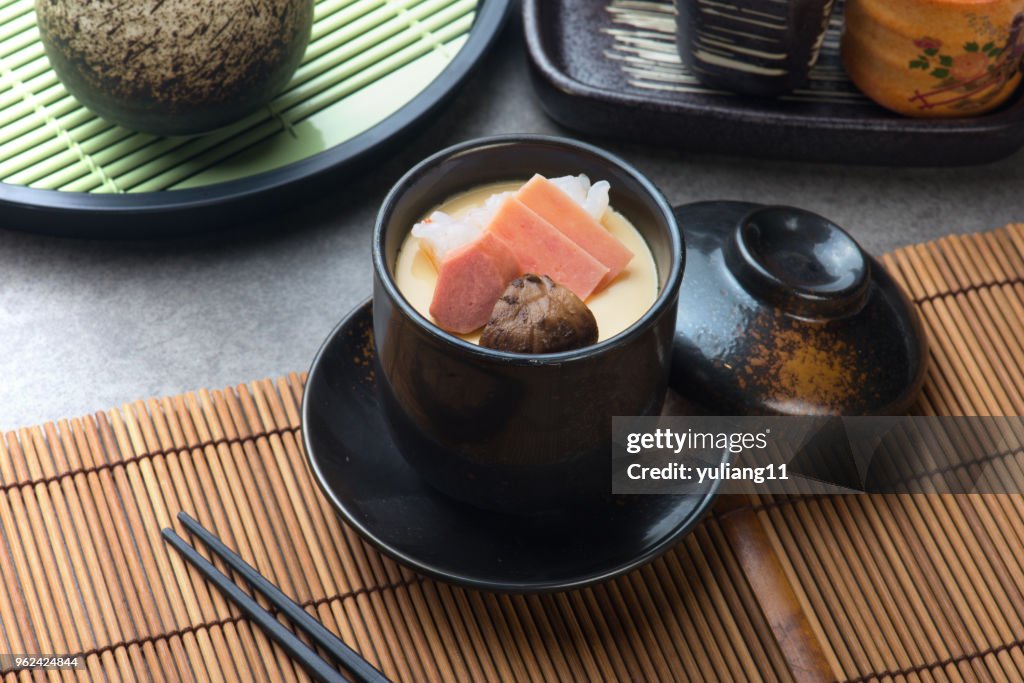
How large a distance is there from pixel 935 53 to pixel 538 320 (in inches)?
25.6

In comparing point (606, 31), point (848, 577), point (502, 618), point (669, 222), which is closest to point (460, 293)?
point (669, 222)

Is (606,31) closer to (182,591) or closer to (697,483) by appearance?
(697,483)

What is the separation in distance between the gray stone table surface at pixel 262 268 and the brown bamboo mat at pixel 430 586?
0.35 ft

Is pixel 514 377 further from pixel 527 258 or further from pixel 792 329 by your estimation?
pixel 792 329

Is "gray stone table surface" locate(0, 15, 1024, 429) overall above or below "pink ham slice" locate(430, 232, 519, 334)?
below

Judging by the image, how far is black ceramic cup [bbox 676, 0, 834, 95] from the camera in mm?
1117

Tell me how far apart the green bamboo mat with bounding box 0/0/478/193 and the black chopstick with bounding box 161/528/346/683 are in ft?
1.39

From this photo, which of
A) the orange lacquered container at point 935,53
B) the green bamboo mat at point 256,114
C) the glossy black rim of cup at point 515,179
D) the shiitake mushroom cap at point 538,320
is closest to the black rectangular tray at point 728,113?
the orange lacquered container at point 935,53

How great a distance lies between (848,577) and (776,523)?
7cm

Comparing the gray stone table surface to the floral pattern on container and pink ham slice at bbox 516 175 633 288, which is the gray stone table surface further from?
pink ham slice at bbox 516 175 633 288

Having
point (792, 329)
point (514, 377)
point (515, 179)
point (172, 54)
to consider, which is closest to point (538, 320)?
point (514, 377)

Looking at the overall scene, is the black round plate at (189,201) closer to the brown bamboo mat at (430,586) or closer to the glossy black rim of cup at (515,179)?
the brown bamboo mat at (430,586)

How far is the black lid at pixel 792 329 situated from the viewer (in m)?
0.90

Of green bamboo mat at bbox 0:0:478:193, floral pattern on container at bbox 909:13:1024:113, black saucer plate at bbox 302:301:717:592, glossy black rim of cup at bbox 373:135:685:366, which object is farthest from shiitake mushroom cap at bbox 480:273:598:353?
floral pattern on container at bbox 909:13:1024:113
